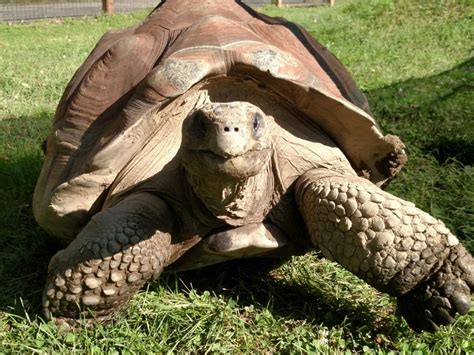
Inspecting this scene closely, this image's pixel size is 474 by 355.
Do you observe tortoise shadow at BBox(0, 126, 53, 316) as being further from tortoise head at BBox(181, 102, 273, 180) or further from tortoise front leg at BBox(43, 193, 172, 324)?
tortoise head at BBox(181, 102, 273, 180)

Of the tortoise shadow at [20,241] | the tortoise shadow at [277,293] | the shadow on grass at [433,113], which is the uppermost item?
the shadow on grass at [433,113]

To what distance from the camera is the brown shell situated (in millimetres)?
2238

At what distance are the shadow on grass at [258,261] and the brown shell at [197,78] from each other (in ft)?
1.29

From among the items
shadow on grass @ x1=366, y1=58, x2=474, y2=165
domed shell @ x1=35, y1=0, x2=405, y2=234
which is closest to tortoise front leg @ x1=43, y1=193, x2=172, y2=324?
domed shell @ x1=35, y1=0, x2=405, y2=234

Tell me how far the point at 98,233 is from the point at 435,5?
799 cm

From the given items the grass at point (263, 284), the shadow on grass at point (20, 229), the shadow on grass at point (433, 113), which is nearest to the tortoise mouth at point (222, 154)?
the grass at point (263, 284)

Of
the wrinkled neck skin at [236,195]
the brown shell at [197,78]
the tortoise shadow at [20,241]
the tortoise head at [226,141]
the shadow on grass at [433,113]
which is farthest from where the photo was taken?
the shadow on grass at [433,113]

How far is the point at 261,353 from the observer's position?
207 cm

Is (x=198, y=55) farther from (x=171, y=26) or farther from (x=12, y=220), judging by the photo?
(x=12, y=220)

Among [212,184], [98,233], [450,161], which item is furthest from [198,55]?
[450,161]

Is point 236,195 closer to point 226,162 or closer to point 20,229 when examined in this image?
point 226,162

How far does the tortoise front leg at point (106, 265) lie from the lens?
2.08m

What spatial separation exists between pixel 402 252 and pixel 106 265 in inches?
38.6

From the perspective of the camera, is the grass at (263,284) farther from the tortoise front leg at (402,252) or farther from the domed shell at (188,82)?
the domed shell at (188,82)
